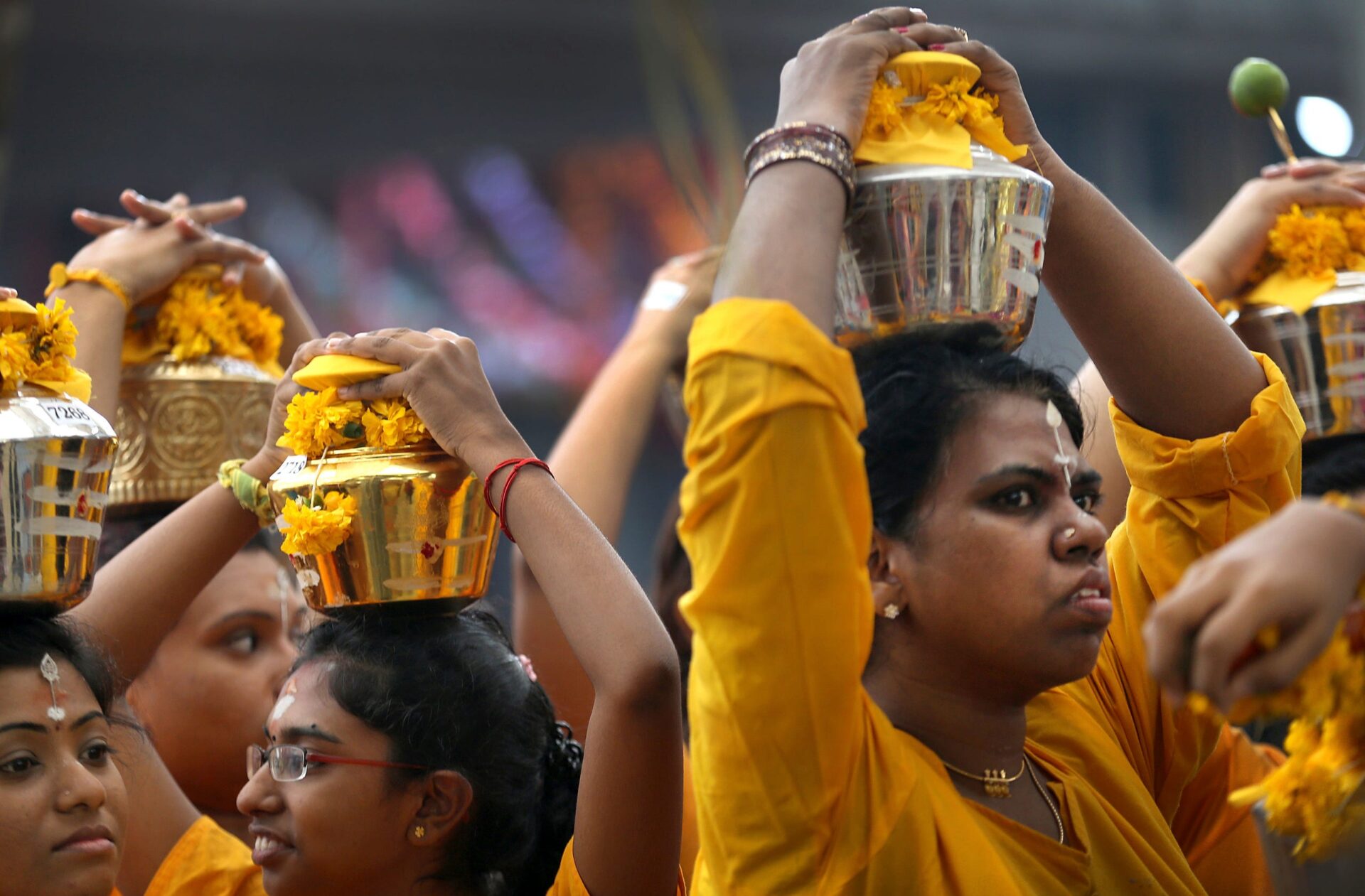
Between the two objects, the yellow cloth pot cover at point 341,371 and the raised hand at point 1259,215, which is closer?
the yellow cloth pot cover at point 341,371

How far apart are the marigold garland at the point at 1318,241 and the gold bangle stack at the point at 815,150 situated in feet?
4.45

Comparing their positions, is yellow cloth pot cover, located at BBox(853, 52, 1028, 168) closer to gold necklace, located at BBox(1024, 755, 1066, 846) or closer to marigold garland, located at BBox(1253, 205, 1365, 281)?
gold necklace, located at BBox(1024, 755, 1066, 846)

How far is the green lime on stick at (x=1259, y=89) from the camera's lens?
293cm

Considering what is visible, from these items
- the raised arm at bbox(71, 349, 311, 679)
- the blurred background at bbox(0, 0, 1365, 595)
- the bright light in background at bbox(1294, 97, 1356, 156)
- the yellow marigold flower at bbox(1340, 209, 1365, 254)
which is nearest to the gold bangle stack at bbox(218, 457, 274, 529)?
the raised arm at bbox(71, 349, 311, 679)

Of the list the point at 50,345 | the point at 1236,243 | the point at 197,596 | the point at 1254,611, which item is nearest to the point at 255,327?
the point at 197,596

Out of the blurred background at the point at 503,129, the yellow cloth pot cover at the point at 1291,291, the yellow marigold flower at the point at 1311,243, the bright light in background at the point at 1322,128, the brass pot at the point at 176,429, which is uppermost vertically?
the bright light in background at the point at 1322,128

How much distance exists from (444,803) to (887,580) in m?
0.91

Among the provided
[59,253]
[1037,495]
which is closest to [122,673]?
[1037,495]

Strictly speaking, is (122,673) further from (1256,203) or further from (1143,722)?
(1256,203)

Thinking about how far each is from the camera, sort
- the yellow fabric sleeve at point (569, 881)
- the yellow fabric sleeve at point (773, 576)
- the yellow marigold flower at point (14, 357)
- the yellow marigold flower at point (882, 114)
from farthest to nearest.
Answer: the yellow marigold flower at point (14, 357)
the yellow fabric sleeve at point (569, 881)
the yellow marigold flower at point (882, 114)
the yellow fabric sleeve at point (773, 576)

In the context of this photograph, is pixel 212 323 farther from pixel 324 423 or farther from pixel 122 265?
pixel 324 423

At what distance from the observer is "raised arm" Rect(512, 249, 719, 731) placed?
3426 millimetres

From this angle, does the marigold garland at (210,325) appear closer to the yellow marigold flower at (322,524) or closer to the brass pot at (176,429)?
the brass pot at (176,429)

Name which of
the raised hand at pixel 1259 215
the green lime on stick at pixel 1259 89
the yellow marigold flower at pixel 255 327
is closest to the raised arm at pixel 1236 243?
the raised hand at pixel 1259 215
